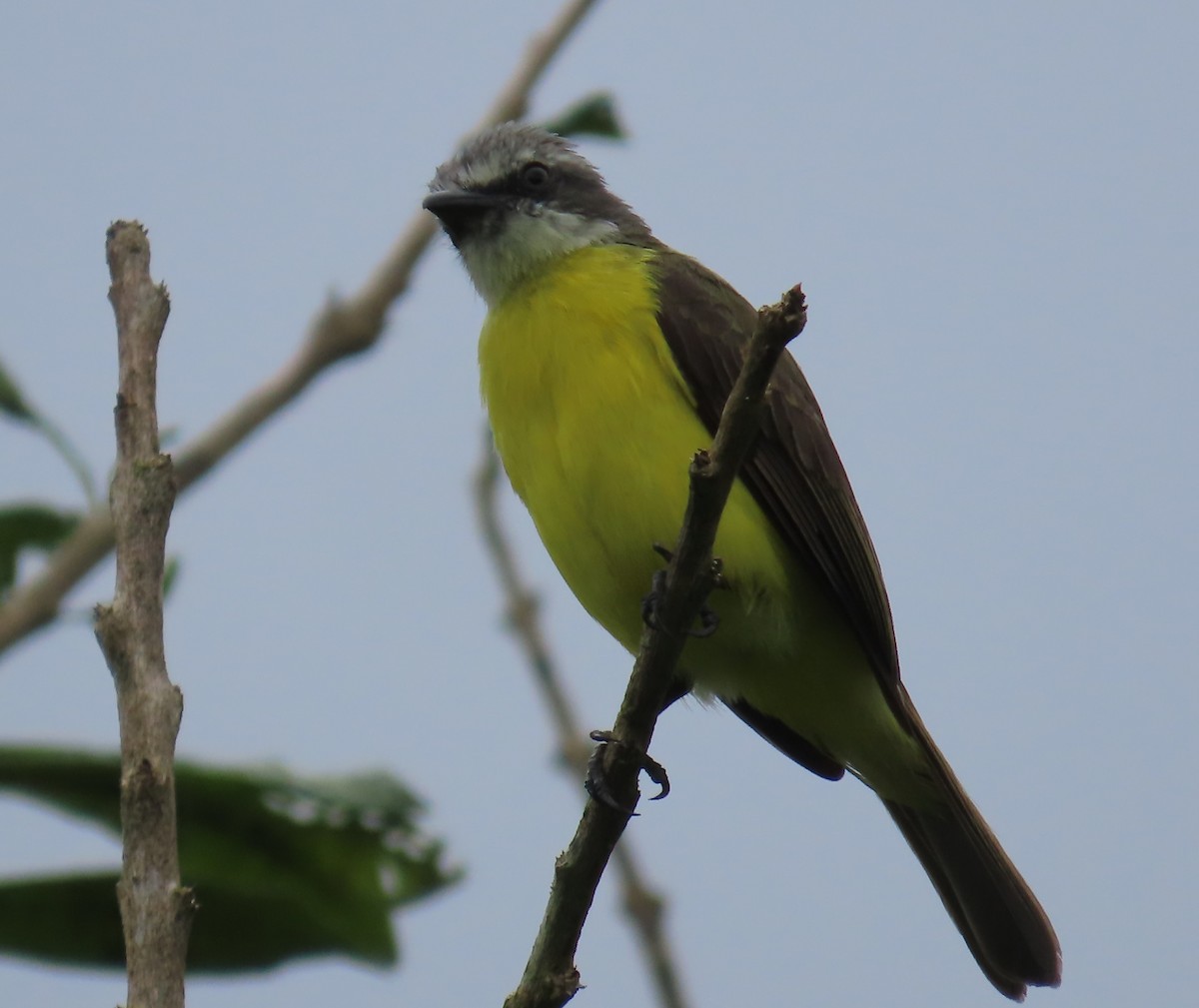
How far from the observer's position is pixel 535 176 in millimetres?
5855

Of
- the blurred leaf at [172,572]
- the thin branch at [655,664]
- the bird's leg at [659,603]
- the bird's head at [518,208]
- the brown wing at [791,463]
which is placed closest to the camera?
the thin branch at [655,664]

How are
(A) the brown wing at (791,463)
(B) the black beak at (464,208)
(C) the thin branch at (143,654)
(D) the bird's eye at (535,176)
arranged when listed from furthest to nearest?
(D) the bird's eye at (535,176), (B) the black beak at (464,208), (A) the brown wing at (791,463), (C) the thin branch at (143,654)

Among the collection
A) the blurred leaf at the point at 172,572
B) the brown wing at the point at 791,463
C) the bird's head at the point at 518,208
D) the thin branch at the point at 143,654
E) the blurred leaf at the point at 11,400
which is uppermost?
the bird's head at the point at 518,208

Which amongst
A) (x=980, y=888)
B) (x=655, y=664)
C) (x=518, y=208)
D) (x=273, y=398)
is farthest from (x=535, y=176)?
(x=980, y=888)

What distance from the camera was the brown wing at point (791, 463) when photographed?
4.83 metres

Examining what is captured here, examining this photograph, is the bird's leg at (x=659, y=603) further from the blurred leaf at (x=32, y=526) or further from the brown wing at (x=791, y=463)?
the blurred leaf at (x=32, y=526)

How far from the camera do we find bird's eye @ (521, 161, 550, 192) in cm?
582

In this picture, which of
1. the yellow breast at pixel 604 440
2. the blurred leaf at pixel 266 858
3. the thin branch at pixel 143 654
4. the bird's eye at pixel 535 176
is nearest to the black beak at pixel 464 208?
the bird's eye at pixel 535 176

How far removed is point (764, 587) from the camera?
4801 mm

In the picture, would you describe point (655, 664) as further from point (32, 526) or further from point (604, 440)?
point (32, 526)

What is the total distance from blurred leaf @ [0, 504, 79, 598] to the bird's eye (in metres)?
2.01

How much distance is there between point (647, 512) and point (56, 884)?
1854mm

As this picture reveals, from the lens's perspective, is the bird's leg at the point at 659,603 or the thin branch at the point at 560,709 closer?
the bird's leg at the point at 659,603

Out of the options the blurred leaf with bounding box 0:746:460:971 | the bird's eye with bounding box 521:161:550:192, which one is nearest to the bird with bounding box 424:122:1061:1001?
the bird's eye with bounding box 521:161:550:192
